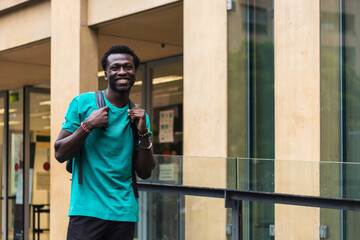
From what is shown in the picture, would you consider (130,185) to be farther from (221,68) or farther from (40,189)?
(40,189)

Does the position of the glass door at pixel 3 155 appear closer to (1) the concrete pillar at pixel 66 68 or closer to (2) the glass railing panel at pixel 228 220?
(1) the concrete pillar at pixel 66 68

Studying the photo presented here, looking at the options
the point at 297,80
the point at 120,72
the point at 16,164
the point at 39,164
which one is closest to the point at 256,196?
the point at 120,72

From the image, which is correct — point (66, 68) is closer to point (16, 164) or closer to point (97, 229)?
point (16, 164)

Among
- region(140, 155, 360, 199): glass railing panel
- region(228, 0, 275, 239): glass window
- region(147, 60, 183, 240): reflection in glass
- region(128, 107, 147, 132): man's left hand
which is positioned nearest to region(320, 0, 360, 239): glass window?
region(228, 0, 275, 239): glass window

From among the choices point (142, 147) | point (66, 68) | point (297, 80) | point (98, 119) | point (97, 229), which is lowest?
point (97, 229)

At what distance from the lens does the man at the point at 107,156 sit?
3.72m

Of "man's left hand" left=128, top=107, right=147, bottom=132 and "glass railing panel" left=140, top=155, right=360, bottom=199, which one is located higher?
"man's left hand" left=128, top=107, right=147, bottom=132

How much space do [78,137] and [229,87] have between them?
451 centimetres

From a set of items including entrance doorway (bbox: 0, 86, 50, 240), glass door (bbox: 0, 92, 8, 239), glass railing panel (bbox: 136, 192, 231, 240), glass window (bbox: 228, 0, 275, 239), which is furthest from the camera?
glass door (bbox: 0, 92, 8, 239)

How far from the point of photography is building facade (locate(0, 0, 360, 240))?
5.48 metres

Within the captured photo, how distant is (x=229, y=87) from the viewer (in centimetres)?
800

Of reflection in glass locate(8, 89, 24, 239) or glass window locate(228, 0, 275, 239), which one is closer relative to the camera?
glass window locate(228, 0, 275, 239)

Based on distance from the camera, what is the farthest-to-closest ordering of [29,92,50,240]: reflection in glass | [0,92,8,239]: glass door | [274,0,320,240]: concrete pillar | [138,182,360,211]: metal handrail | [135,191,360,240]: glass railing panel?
[0,92,8,239]: glass door < [29,92,50,240]: reflection in glass < [274,0,320,240]: concrete pillar < [135,191,360,240]: glass railing panel < [138,182,360,211]: metal handrail

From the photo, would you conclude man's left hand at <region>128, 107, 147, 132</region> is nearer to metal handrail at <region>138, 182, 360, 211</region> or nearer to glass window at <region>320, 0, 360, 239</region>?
metal handrail at <region>138, 182, 360, 211</region>
